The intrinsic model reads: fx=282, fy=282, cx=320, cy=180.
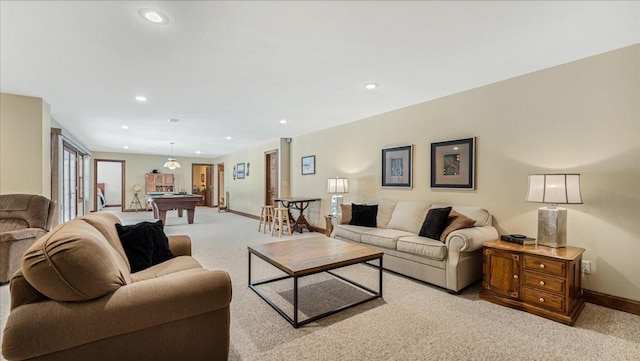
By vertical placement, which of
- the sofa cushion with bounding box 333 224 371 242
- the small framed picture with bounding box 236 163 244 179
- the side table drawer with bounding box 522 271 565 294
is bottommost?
the side table drawer with bounding box 522 271 565 294

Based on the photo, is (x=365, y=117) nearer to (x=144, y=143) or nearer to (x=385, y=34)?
(x=385, y=34)

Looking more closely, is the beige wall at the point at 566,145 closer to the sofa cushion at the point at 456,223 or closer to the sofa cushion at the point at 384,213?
the sofa cushion at the point at 384,213

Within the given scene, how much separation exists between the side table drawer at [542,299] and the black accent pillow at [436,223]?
0.93m

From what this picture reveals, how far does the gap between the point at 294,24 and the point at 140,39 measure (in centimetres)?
130

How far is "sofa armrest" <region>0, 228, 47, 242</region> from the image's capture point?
120 inches

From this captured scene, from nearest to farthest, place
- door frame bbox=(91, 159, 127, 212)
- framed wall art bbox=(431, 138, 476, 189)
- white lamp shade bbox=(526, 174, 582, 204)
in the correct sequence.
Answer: white lamp shade bbox=(526, 174, 582, 204) → framed wall art bbox=(431, 138, 476, 189) → door frame bbox=(91, 159, 127, 212)

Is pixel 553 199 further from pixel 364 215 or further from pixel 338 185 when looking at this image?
pixel 338 185

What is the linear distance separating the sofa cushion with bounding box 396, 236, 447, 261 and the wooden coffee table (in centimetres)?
55

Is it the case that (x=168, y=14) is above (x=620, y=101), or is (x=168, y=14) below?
above

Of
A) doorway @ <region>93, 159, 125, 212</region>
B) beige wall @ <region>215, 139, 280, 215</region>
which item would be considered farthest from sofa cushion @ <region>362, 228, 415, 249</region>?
doorway @ <region>93, 159, 125, 212</region>

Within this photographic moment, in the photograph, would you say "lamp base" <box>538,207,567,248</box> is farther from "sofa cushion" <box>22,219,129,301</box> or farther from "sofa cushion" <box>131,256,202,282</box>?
"sofa cushion" <box>22,219,129,301</box>

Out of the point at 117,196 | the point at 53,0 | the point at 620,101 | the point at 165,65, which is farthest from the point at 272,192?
the point at 117,196

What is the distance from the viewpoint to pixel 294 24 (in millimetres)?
2115

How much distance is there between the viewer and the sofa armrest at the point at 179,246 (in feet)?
8.86
